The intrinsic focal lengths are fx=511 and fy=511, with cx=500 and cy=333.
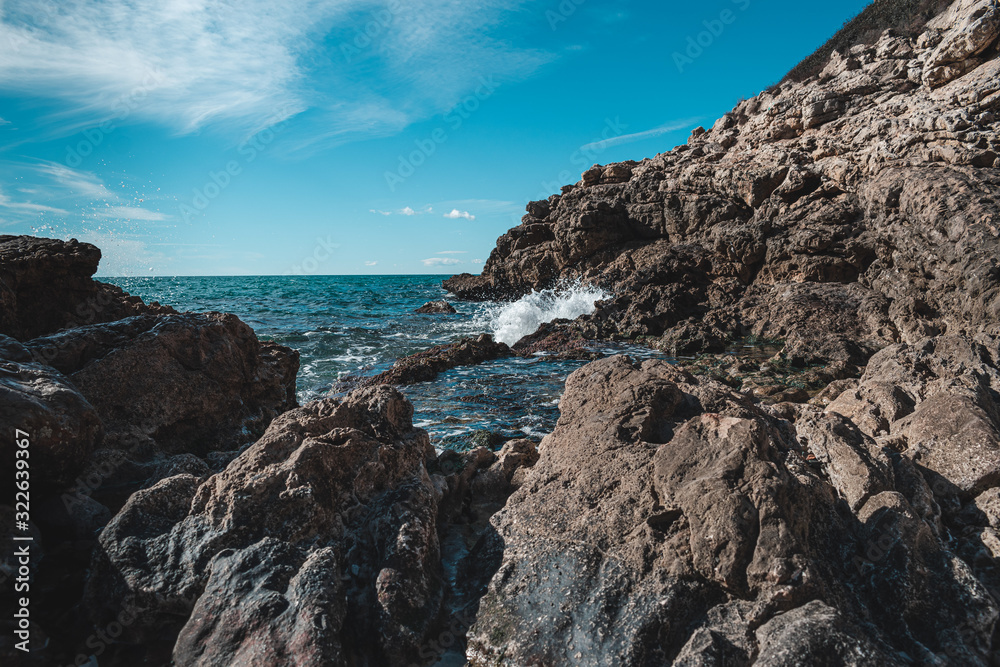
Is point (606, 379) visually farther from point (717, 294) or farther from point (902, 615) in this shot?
point (717, 294)

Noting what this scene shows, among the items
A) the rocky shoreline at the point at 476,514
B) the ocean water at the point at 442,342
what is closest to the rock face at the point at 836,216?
the ocean water at the point at 442,342

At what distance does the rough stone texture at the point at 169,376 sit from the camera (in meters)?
5.38

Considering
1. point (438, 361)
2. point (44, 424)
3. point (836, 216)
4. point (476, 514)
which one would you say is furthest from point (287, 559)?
point (836, 216)

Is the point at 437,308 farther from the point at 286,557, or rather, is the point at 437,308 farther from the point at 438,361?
the point at 286,557

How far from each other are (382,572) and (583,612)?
4.15 feet

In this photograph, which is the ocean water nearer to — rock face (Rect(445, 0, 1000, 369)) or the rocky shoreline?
the rocky shoreline

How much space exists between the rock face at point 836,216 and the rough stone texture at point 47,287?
1323 centimetres

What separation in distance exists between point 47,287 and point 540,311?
758 inches

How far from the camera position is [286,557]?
3227 millimetres

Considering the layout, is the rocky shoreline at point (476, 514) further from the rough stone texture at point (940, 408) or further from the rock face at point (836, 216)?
the rock face at point (836, 216)

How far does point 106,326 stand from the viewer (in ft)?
19.4

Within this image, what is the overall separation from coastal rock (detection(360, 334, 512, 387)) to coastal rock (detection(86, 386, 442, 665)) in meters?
7.16

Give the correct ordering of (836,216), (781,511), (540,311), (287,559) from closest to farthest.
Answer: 1. (781,511)
2. (287,559)
3. (836,216)
4. (540,311)

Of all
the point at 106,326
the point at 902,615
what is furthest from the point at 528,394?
the point at 902,615
